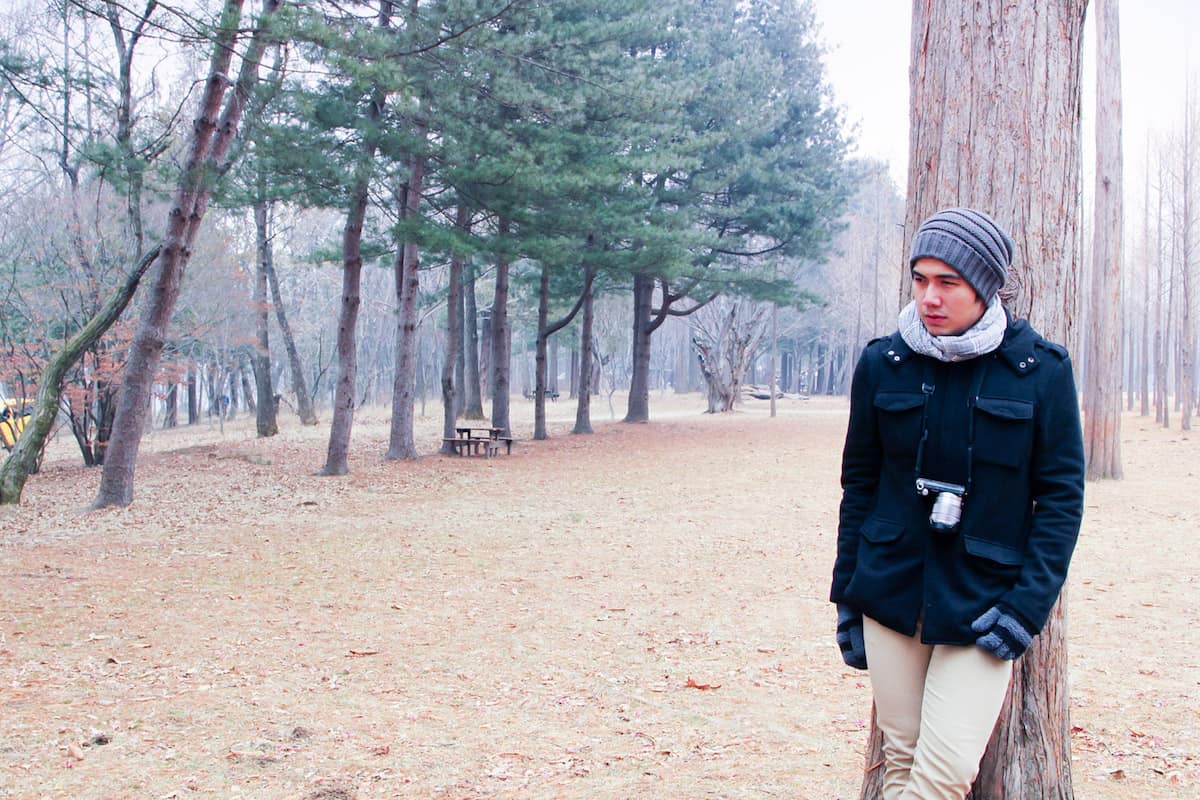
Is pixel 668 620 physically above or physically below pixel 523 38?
below

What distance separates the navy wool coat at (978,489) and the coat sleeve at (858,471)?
62mm

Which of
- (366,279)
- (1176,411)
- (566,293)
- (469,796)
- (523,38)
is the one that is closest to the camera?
(469,796)

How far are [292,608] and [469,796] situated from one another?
375 centimetres

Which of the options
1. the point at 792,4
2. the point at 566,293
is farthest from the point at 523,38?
the point at 792,4

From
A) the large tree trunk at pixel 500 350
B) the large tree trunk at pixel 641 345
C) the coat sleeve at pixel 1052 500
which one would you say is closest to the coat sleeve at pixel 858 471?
the coat sleeve at pixel 1052 500

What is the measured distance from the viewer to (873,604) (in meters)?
2.43

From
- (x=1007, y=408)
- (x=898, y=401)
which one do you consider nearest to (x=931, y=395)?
(x=898, y=401)

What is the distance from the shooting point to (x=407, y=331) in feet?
54.6

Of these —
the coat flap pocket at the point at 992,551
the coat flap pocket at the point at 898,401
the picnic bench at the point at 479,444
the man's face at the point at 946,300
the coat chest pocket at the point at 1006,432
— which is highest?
the man's face at the point at 946,300

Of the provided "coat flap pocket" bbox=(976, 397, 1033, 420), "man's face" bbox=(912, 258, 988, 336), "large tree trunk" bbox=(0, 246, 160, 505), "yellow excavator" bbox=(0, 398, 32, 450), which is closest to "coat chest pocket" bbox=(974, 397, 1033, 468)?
"coat flap pocket" bbox=(976, 397, 1033, 420)

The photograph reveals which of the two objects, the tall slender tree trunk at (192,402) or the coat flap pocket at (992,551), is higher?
the coat flap pocket at (992,551)

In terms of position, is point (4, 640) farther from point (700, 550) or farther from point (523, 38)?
point (523, 38)

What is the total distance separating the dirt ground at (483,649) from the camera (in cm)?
398

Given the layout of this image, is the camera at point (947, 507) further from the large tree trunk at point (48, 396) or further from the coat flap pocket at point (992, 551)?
the large tree trunk at point (48, 396)
